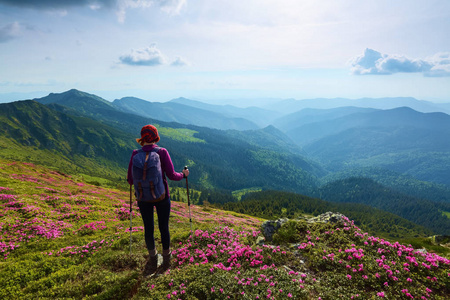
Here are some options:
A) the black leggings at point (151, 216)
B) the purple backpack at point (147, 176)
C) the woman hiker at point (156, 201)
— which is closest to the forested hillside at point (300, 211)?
the woman hiker at point (156, 201)

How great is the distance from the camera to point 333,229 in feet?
39.5

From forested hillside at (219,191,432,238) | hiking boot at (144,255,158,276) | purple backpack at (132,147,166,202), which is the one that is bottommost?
forested hillside at (219,191,432,238)

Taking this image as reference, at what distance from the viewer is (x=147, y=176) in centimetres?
812

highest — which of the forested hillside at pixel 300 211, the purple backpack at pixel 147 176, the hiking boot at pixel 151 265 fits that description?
the purple backpack at pixel 147 176

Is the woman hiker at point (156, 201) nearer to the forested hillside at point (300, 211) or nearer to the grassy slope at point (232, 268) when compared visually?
the grassy slope at point (232, 268)

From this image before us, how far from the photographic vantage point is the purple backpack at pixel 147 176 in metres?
8.09

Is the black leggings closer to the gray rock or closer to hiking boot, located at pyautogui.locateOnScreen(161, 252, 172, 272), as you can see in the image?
hiking boot, located at pyautogui.locateOnScreen(161, 252, 172, 272)

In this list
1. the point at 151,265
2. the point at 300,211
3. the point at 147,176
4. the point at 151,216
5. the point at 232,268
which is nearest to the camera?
the point at 147,176

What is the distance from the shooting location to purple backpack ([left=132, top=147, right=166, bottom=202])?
809 cm

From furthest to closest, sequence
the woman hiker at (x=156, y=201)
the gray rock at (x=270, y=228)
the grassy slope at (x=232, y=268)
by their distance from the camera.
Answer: the gray rock at (x=270, y=228) → the woman hiker at (x=156, y=201) → the grassy slope at (x=232, y=268)

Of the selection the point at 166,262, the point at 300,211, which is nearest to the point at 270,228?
the point at 166,262

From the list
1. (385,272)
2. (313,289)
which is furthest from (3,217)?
(385,272)

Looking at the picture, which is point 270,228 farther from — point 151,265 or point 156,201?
point 156,201

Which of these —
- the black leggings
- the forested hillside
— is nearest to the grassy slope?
the black leggings
